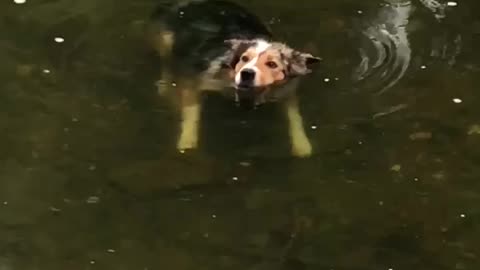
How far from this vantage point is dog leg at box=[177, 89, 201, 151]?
6.26 meters

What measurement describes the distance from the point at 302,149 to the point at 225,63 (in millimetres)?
1040

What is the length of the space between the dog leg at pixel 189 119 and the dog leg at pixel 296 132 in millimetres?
595

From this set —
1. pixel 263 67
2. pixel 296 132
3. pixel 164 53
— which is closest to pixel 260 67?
pixel 263 67

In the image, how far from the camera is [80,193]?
582 centimetres

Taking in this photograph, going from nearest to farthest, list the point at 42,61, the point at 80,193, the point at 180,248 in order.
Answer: the point at 180,248, the point at 80,193, the point at 42,61

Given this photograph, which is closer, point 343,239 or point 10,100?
A: point 343,239

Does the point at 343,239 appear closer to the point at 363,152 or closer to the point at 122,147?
the point at 363,152

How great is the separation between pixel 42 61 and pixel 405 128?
8.52ft

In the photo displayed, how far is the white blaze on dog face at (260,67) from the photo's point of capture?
6738 millimetres

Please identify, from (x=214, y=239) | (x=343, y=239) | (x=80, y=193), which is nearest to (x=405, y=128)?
(x=343, y=239)

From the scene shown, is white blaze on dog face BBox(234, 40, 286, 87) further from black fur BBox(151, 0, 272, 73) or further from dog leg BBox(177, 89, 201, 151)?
dog leg BBox(177, 89, 201, 151)

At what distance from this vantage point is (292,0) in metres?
8.16

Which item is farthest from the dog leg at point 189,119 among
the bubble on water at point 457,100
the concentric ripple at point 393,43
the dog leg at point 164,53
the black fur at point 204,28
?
the bubble on water at point 457,100

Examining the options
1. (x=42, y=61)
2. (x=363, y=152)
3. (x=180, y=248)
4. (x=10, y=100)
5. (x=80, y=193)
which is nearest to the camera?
(x=180, y=248)
